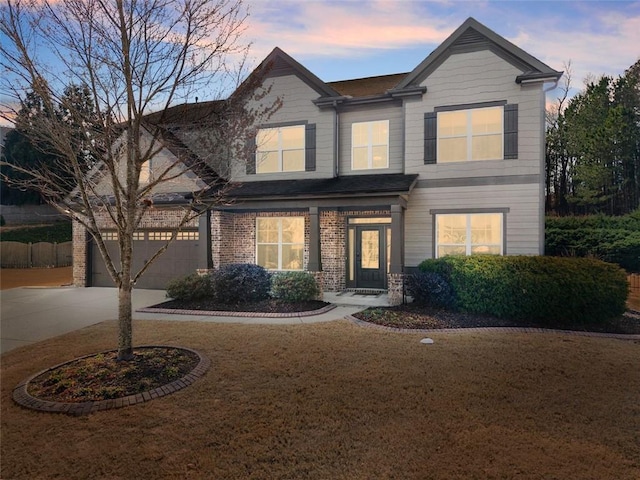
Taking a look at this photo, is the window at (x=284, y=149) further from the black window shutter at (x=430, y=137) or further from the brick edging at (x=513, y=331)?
the brick edging at (x=513, y=331)

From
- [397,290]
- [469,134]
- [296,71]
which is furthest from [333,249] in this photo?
[296,71]

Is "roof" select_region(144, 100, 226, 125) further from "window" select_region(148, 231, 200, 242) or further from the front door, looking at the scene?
"window" select_region(148, 231, 200, 242)

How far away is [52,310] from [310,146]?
9.25m

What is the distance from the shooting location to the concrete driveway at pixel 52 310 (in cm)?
799

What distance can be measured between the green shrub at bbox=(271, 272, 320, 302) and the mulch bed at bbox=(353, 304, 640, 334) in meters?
1.79

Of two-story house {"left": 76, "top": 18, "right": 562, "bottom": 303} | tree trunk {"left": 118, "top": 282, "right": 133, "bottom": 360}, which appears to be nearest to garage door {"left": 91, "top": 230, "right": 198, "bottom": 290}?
two-story house {"left": 76, "top": 18, "right": 562, "bottom": 303}

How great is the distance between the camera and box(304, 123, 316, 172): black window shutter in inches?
522

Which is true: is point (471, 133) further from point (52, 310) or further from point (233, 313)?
point (52, 310)

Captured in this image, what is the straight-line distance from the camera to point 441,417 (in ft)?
13.3

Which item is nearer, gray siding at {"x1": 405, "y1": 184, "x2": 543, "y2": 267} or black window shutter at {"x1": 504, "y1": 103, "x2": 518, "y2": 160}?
gray siding at {"x1": 405, "y1": 184, "x2": 543, "y2": 267}

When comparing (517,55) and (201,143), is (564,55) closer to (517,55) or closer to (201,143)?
(517,55)

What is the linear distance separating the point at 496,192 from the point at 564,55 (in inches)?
895

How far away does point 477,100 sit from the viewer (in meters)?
11.6

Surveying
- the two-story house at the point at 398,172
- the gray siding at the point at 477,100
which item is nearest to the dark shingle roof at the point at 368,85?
the two-story house at the point at 398,172
